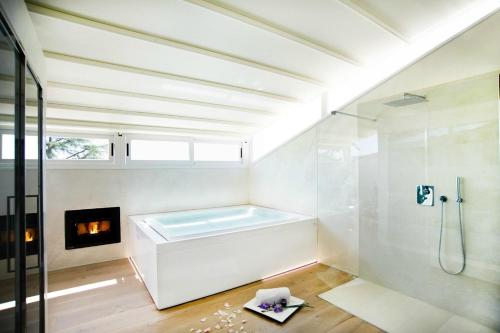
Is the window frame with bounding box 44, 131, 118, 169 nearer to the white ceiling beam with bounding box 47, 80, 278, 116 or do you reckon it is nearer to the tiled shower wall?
the white ceiling beam with bounding box 47, 80, 278, 116

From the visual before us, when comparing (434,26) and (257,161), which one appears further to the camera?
(257,161)

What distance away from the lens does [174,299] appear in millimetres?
2570

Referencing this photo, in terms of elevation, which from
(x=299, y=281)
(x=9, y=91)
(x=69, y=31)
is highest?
(x=69, y=31)

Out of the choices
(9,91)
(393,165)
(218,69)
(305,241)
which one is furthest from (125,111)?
(393,165)

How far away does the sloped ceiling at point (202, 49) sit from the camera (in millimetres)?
1945

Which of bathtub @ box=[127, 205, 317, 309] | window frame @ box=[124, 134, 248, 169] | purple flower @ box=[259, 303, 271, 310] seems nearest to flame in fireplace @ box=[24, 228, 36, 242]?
bathtub @ box=[127, 205, 317, 309]

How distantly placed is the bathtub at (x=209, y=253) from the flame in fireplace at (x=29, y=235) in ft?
3.21

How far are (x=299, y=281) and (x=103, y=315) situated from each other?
2.03m

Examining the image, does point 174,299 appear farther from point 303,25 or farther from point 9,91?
point 303,25

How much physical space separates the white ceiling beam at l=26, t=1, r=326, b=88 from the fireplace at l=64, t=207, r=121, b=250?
2.62m

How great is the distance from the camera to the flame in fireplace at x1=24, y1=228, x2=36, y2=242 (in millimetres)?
1555

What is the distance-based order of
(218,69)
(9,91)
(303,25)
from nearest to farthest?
(9,91) < (303,25) < (218,69)

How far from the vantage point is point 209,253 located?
2773 millimetres

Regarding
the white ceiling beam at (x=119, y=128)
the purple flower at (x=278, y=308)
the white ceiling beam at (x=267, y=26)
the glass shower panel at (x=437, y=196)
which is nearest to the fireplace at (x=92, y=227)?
the white ceiling beam at (x=119, y=128)
